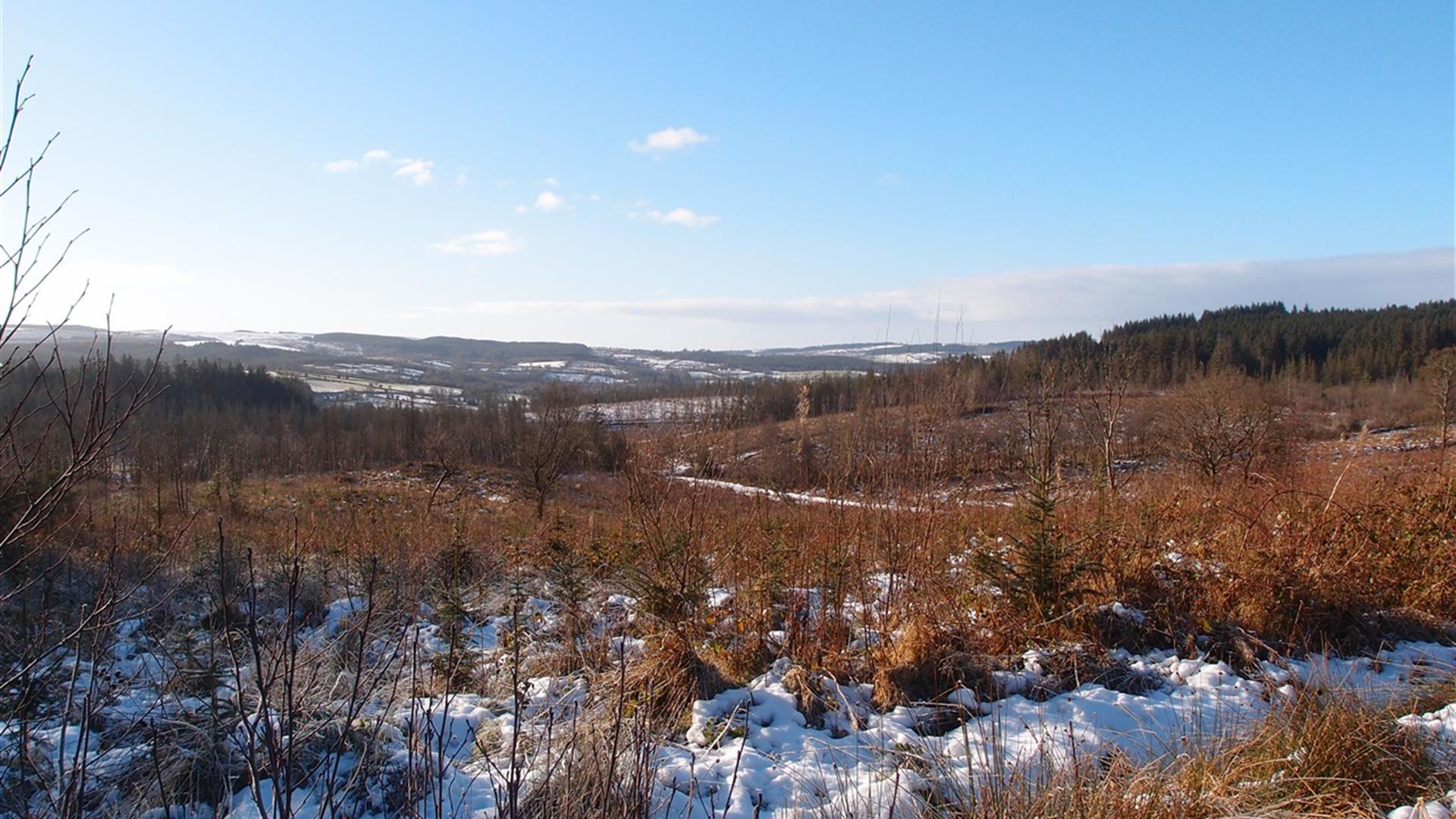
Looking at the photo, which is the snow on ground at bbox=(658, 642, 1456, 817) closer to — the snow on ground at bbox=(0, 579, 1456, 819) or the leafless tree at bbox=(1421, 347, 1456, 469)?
the snow on ground at bbox=(0, 579, 1456, 819)

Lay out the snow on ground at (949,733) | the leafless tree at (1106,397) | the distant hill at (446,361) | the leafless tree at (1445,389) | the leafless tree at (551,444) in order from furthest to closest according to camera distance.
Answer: the distant hill at (446,361)
the leafless tree at (551,444)
the leafless tree at (1445,389)
the leafless tree at (1106,397)
the snow on ground at (949,733)

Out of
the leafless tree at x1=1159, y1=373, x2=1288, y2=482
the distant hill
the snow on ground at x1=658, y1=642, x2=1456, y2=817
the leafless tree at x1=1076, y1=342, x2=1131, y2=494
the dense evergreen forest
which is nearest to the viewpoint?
the snow on ground at x1=658, y1=642, x2=1456, y2=817

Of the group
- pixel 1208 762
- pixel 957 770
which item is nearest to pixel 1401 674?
pixel 1208 762

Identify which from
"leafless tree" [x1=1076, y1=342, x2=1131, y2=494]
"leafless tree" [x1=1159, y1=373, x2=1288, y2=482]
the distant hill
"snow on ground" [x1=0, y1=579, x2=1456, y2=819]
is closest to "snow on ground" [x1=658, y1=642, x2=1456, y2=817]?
"snow on ground" [x1=0, y1=579, x2=1456, y2=819]

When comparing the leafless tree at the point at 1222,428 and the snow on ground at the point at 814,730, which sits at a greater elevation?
the leafless tree at the point at 1222,428

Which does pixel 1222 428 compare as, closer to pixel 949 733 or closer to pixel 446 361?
pixel 949 733

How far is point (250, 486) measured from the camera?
2256 centimetres

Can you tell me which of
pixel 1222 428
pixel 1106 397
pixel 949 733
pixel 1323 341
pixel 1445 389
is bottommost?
pixel 949 733

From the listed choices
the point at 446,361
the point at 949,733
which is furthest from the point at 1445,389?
the point at 446,361

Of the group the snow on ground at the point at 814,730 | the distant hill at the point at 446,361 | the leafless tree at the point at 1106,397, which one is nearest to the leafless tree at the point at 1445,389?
the leafless tree at the point at 1106,397

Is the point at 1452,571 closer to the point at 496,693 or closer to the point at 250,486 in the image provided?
the point at 496,693

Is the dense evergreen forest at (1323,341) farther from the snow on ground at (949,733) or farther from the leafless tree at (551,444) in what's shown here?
the snow on ground at (949,733)

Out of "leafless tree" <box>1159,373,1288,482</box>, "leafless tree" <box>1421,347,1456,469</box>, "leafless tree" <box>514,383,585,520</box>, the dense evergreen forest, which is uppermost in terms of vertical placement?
the dense evergreen forest

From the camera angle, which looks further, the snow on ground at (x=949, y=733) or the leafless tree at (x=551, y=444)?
the leafless tree at (x=551, y=444)
